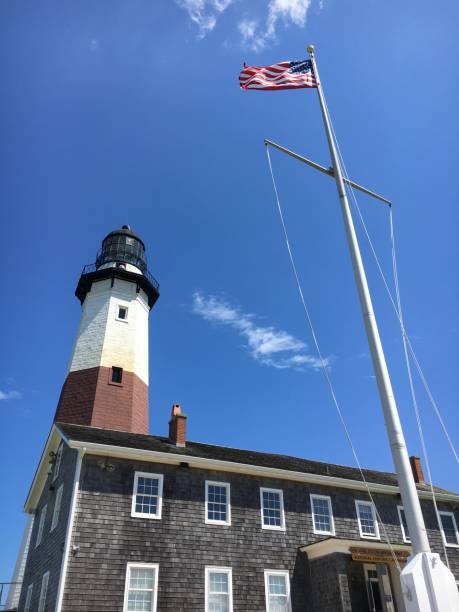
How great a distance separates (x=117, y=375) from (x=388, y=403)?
66.2 ft

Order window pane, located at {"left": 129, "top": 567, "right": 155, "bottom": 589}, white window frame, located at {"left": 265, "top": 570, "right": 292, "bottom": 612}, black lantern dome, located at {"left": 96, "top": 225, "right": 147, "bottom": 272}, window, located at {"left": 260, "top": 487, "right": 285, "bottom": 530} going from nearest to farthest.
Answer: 1. window pane, located at {"left": 129, "top": 567, "right": 155, "bottom": 589}
2. white window frame, located at {"left": 265, "top": 570, "right": 292, "bottom": 612}
3. window, located at {"left": 260, "top": 487, "right": 285, "bottom": 530}
4. black lantern dome, located at {"left": 96, "top": 225, "right": 147, "bottom": 272}

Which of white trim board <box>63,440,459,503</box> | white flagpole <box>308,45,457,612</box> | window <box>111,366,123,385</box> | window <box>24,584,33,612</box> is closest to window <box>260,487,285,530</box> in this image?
white trim board <box>63,440,459,503</box>

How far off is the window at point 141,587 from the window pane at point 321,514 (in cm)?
661

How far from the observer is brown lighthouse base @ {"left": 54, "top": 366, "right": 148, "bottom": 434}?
76.3 feet

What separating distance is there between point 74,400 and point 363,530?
46.0ft

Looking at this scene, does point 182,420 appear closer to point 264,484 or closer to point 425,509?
point 264,484

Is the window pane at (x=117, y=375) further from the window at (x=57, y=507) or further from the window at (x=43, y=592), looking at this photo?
the window at (x=43, y=592)

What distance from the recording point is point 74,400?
24.1 m

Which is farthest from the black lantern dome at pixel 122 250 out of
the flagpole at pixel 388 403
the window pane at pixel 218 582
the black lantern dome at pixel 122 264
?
the flagpole at pixel 388 403

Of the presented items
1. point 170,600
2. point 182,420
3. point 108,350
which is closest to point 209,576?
point 170,600

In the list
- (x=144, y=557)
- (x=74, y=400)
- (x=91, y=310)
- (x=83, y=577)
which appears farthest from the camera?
(x=91, y=310)

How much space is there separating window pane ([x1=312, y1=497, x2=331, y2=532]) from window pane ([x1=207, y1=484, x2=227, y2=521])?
3.82m

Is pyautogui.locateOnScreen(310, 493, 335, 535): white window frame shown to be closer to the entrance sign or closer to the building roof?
the building roof

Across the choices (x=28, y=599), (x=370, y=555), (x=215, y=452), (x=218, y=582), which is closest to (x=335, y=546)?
(x=370, y=555)
